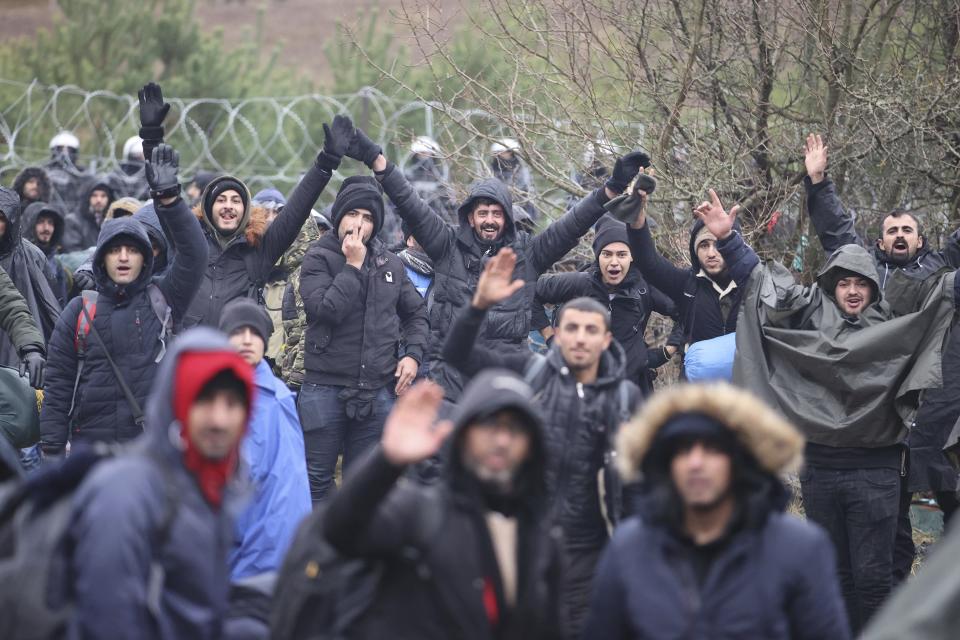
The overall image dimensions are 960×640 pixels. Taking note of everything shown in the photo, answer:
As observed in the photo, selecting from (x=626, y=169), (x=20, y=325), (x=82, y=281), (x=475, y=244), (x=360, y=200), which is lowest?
(x=20, y=325)

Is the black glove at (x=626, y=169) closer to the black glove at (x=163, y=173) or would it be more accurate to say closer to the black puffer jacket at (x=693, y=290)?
the black puffer jacket at (x=693, y=290)

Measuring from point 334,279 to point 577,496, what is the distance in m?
2.67

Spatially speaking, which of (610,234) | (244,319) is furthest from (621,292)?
(244,319)

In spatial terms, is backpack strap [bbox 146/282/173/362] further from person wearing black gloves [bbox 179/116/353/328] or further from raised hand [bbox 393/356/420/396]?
raised hand [bbox 393/356/420/396]

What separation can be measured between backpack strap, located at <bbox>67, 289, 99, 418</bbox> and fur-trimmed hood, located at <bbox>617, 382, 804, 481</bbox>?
325 centimetres

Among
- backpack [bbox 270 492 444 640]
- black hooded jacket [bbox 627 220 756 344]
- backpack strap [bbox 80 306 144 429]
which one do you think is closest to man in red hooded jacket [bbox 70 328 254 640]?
backpack [bbox 270 492 444 640]

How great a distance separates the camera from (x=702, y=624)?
348 centimetres

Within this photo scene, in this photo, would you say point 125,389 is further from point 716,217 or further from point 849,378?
point 849,378

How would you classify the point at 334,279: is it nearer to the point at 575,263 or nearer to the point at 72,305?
A: the point at 72,305

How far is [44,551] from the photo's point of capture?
315 cm

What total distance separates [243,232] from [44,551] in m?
4.08

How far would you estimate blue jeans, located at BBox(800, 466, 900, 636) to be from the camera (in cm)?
613

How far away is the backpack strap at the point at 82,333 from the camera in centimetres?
614

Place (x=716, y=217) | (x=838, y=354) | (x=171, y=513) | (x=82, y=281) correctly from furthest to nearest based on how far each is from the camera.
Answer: (x=82, y=281), (x=716, y=217), (x=838, y=354), (x=171, y=513)
